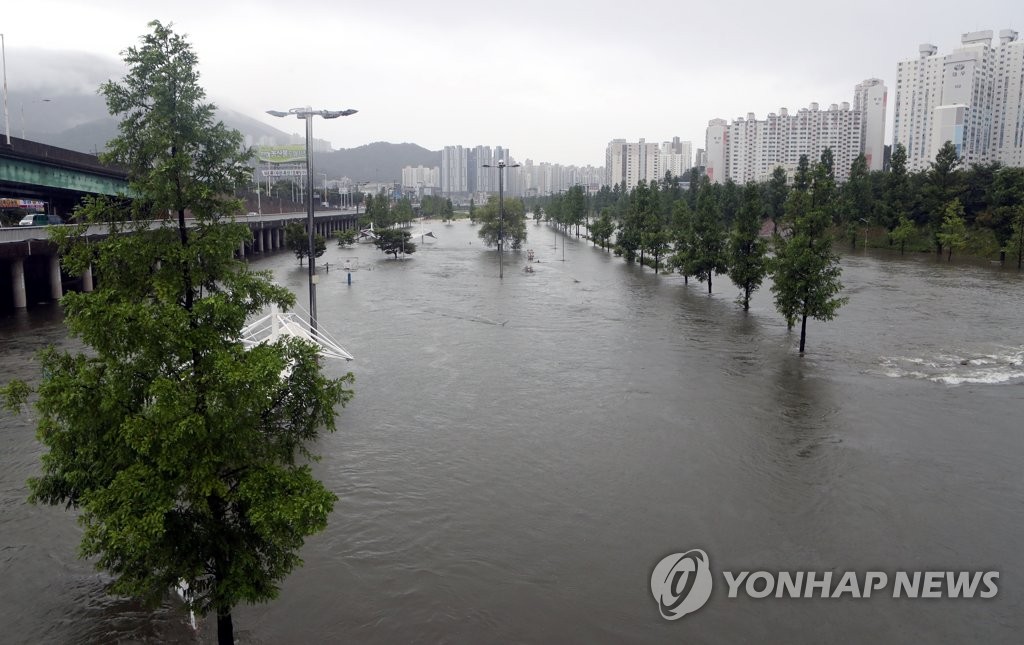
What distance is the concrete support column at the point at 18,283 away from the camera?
34844 mm

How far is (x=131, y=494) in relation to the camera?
6613 millimetres

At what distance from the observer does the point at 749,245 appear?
1352 inches

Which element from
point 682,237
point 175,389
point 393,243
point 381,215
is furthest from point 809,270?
point 381,215

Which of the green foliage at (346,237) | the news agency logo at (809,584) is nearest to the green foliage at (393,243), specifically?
the green foliage at (346,237)

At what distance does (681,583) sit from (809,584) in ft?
6.47

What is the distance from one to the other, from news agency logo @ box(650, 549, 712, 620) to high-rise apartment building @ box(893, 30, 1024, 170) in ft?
561

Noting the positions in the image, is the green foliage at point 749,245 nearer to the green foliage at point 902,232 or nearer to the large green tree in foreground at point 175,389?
the large green tree in foreground at point 175,389

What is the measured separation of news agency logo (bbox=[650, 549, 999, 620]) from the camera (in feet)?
35.2

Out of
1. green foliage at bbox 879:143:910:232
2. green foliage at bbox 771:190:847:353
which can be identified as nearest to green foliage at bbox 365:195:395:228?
green foliage at bbox 879:143:910:232

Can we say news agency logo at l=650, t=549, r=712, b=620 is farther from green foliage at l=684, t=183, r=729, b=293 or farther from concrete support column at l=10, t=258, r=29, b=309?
concrete support column at l=10, t=258, r=29, b=309

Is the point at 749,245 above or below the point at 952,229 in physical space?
below

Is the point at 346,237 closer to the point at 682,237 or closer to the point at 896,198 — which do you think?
the point at 682,237

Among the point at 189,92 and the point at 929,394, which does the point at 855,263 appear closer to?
the point at 929,394

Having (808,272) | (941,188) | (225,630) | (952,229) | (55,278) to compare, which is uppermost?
(941,188)
